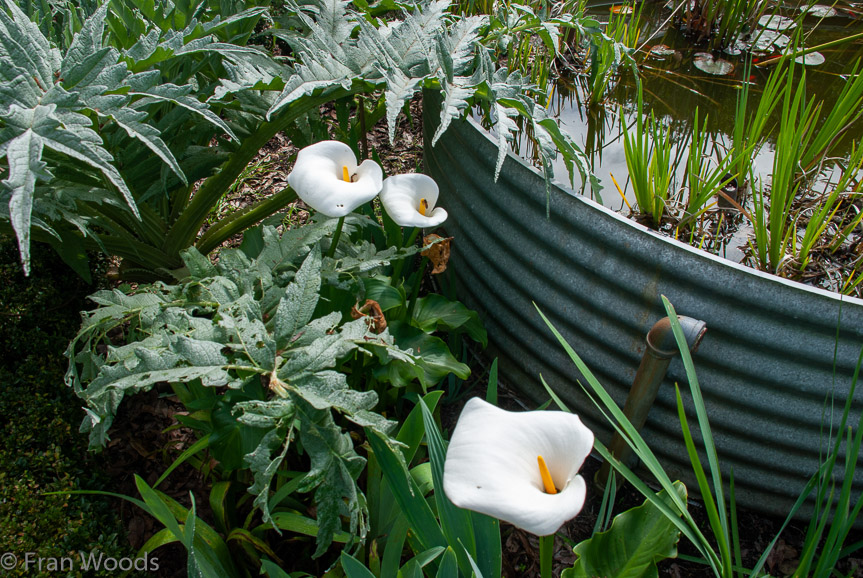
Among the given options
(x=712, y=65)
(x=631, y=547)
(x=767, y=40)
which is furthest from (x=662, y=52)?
(x=631, y=547)

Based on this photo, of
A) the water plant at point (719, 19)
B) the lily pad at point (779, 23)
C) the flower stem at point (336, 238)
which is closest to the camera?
the flower stem at point (336, 238)

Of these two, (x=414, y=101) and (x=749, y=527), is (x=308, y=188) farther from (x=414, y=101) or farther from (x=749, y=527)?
(x=414, y=101)

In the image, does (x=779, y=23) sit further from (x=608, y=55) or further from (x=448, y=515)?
(x=448, y=515)

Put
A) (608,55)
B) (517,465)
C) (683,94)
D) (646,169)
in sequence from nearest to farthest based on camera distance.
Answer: (517,465) < (646,169) < (608,55) < (683,94)

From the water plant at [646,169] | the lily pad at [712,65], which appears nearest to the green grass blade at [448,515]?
the water plant at [646,169]

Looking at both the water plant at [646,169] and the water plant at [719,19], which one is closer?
the water plant at [646,169]

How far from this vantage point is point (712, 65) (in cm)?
195

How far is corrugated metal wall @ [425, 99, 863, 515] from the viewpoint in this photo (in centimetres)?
101

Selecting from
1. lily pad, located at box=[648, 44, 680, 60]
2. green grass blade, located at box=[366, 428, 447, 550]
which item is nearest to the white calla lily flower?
green grass blade, located at box=[366, 428, 447, 550]

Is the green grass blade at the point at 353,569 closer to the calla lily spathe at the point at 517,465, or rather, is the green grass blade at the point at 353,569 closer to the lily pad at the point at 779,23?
the calla lily spathe at the point at 517,465

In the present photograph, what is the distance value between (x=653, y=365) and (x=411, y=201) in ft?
1.59

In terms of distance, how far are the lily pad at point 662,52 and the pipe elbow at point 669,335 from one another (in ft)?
4.16

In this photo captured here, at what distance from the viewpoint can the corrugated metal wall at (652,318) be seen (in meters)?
1.01

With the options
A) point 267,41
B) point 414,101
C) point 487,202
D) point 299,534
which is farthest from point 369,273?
point 267,41
